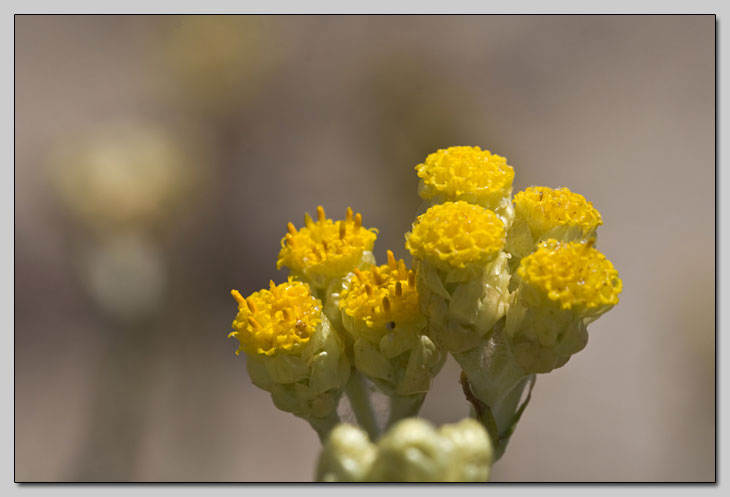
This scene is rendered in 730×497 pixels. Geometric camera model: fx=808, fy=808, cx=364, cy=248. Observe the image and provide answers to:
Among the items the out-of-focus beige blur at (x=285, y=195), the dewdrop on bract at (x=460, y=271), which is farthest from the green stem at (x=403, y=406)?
the out-of-focus beige blur at (x=285, y=195)

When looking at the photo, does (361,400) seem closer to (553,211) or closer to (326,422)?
(326,422)

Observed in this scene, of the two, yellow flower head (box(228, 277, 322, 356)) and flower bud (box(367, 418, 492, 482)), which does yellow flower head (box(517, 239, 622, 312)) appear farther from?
yellow flower head (box(228, 277, 322, 356))

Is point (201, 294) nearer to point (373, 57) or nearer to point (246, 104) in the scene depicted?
point (246, 104)

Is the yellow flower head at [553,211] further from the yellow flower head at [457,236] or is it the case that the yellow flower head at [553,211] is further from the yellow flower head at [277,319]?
the yellow flower head at [277,319]

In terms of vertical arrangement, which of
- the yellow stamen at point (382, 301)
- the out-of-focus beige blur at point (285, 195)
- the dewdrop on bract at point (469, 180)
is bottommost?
the out-of-focus beige blur at point (285, 195)

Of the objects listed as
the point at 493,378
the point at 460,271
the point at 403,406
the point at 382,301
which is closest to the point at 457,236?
the point at 460,271

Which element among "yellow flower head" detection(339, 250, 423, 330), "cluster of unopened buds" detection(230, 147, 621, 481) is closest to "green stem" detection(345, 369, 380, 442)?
"cluster of unopened buds" detection(230, 147, 621, 481)

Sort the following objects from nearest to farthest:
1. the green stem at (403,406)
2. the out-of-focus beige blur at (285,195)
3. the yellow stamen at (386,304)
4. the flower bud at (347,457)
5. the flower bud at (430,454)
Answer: the flower bud at (430,454)
the flower bud at (347,457)
the yellow stamen at (386,304)
the green stem at (403,406)
the out-of-focus beige blur at (285,195)
